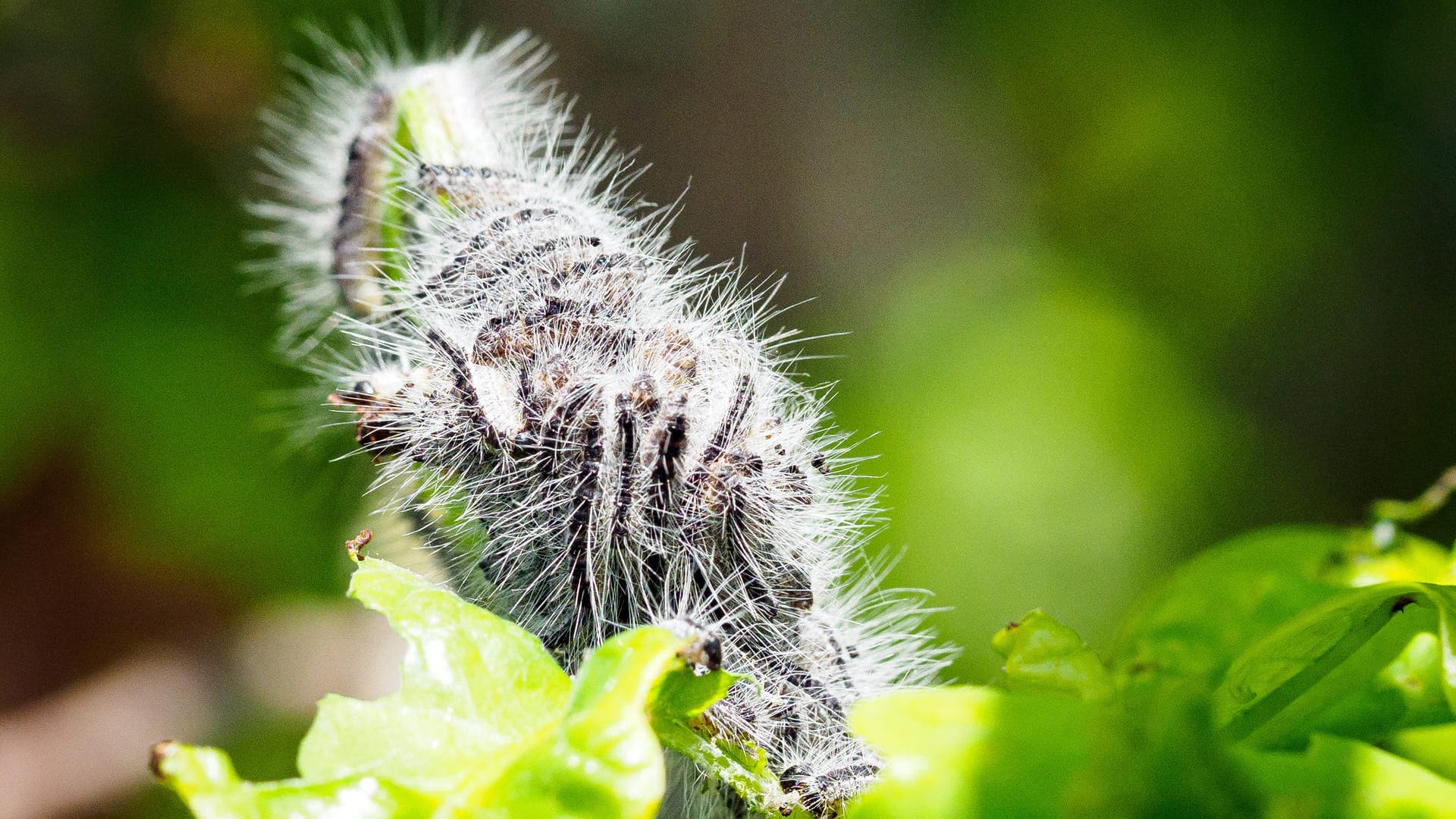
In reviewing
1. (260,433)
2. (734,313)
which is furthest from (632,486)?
(260,433)

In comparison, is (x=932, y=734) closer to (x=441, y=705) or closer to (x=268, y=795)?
(x=441, y=705)

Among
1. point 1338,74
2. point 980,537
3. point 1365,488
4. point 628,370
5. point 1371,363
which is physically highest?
point 1338,74

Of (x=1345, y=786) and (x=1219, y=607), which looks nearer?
(x=1345, y=786)

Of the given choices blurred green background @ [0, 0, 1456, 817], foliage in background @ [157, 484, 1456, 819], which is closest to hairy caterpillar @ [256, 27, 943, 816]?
foliage in background @ [157, 484, 1456, 819]

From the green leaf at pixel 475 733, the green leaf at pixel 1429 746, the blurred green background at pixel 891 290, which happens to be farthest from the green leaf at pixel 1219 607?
the blurred green background at pixel 891 290

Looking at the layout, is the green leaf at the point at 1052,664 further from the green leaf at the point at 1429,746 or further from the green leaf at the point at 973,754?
the green leaf at the point at 1429,746

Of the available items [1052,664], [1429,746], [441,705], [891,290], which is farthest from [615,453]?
[891,290]

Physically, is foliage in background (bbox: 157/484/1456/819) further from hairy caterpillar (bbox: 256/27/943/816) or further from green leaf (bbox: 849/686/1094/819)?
hairy caterpillar (bbox: 256/27/943/816)

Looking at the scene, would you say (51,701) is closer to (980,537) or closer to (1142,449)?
(980,537)
